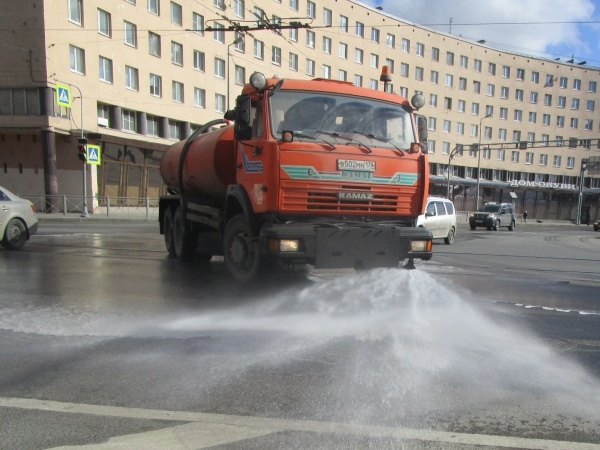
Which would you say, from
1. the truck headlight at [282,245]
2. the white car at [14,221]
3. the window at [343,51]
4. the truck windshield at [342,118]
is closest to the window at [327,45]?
the window at [343,51]

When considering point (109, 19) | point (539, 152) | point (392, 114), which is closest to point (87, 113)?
point (109, 19)

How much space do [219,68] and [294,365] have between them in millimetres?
36368

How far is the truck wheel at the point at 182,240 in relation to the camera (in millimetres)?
9609

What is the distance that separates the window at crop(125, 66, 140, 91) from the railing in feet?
24.3

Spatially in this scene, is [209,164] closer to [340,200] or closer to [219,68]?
[340,200]

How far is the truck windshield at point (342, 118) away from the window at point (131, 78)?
27203mm

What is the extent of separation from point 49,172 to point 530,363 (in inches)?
1075

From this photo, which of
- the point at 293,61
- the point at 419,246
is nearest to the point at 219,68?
the point at 293,61

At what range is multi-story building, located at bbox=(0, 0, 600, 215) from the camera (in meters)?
25.4

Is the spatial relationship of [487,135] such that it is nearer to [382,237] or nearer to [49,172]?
[49,172]

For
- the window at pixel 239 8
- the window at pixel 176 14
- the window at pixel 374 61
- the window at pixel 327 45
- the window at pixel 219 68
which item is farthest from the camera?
the window at pixel 374 61

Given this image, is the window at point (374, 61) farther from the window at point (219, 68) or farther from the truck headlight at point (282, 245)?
the truck headlight at point (282, 245)

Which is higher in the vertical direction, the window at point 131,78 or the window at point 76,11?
the window at point 76,11

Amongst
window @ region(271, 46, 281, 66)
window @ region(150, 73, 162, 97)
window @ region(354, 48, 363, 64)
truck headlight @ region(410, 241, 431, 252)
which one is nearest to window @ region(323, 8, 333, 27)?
window @ region(354, 48, 363, 64)
